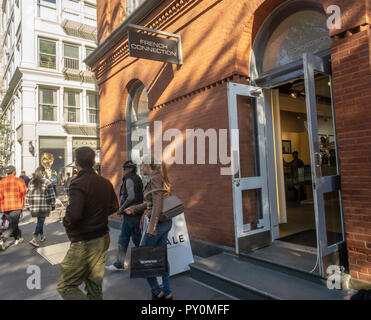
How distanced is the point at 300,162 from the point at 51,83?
1889cm

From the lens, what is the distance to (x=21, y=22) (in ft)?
63.9

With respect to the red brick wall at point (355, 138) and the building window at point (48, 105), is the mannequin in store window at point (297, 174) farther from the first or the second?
the building window at point (48, 105)

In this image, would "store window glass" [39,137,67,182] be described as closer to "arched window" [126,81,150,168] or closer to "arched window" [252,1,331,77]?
"arched window" [126,81,150,168]

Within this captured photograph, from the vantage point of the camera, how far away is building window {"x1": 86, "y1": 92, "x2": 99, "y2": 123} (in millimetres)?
22531

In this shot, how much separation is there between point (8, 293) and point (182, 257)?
2.73 metres

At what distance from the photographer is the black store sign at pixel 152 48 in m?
5.42

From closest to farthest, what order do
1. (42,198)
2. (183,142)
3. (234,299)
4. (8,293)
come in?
1. (234,299)
2. (8,293)
3. (183,142)
4. (42,198)

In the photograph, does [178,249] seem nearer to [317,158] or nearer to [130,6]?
[317,158]

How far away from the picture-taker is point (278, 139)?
588 cm

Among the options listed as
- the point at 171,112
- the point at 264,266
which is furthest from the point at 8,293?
the point at 171,112

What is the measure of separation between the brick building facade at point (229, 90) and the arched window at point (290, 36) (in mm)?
27

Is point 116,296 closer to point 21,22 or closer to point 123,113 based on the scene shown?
point 123,113

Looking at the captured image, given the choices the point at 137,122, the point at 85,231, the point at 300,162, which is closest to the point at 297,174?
the point at 300,162

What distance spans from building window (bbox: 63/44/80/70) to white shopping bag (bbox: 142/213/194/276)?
2092cm
